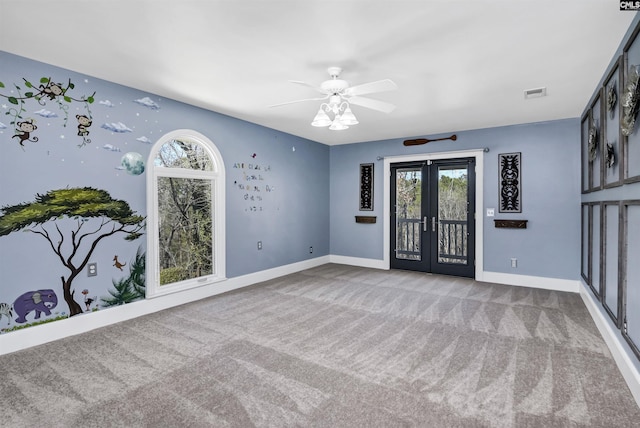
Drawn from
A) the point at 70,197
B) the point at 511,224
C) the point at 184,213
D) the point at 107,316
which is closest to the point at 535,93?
the point at 511,224

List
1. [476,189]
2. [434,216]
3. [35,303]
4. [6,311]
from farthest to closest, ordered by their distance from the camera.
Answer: [434,216], [476,189], [35,303], [6,311]

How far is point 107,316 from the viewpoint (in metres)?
3.52

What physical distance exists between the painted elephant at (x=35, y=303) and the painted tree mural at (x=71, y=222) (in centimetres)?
12

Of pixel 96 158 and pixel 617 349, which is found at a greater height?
pixel 96 158

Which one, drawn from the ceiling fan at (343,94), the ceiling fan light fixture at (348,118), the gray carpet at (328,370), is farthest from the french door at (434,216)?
the ceiling fan light fixture at (348,118)

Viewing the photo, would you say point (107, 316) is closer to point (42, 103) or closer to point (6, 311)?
point (6, 311)

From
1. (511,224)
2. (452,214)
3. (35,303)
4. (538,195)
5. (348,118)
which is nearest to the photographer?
(35,303)

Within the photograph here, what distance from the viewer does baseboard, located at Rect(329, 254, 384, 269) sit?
6582mm

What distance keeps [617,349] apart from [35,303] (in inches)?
201

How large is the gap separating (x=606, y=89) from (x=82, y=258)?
5.40 metres

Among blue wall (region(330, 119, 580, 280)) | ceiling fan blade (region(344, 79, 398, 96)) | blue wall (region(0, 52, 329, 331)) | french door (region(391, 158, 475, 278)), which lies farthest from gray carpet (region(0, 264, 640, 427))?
ceiling fan blade (region(344, 79, 398, 96))

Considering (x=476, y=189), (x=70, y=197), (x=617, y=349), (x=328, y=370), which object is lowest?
(x=328, y=370)

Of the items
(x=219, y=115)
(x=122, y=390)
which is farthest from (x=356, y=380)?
(x=219, y=115)

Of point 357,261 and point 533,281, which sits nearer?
point 533,281
